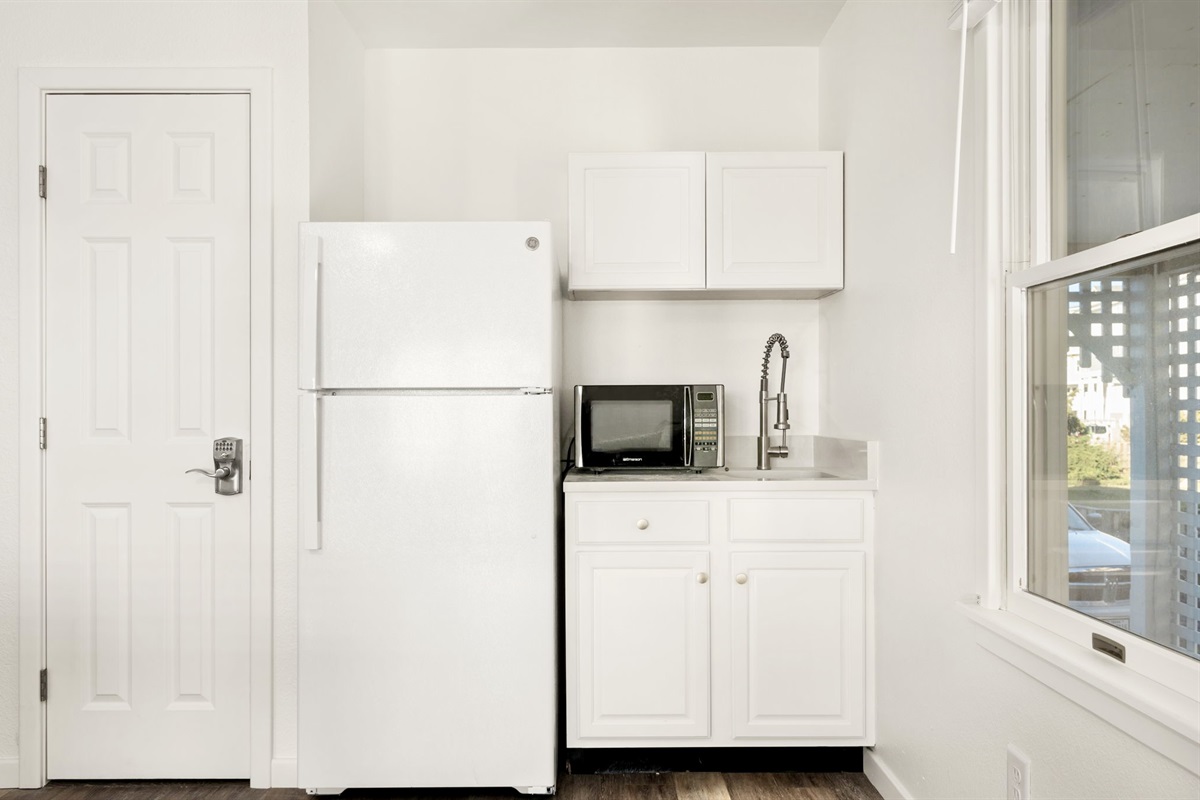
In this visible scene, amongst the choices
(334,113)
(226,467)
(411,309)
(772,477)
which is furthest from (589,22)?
(226,467)

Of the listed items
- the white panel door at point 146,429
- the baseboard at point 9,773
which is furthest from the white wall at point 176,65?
the white panel door at point 146,429

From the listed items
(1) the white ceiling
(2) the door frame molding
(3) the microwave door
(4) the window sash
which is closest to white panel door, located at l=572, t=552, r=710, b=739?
(3) the microwave door

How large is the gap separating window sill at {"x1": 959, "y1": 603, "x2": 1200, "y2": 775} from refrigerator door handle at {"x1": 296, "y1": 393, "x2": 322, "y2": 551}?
1.66 metres

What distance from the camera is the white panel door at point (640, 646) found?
211 cm

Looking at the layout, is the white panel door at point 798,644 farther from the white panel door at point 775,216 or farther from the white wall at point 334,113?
the white wall at point 334,113

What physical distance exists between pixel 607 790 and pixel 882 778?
2.65ft

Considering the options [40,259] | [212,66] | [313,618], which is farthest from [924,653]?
[40,259]

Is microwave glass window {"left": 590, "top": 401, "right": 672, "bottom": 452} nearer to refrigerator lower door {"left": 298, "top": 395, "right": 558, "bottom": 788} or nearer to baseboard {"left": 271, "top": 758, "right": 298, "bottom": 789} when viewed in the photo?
refrigerator lower door {"left": 298, "top": 395, "right": 558, "bottom": 788}

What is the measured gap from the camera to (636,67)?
269cm

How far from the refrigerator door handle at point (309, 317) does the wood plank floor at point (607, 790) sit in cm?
125

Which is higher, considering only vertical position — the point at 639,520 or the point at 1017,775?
the point at 639,520

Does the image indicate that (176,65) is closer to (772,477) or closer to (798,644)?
(772,477)

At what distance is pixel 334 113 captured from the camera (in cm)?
235

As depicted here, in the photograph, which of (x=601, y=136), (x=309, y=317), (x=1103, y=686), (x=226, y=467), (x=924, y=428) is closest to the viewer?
(x=1103, y=686)
